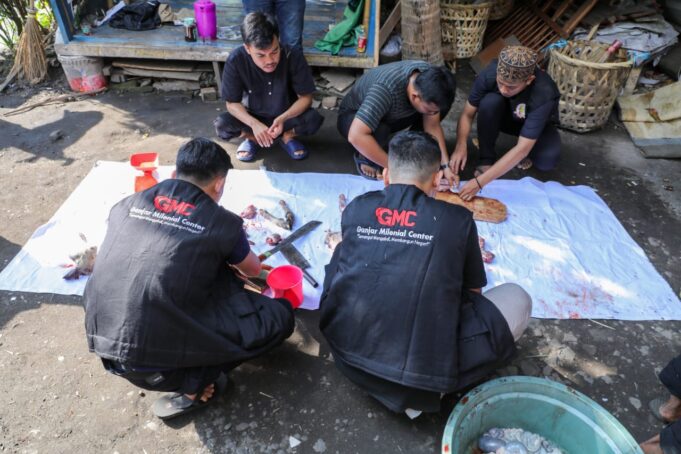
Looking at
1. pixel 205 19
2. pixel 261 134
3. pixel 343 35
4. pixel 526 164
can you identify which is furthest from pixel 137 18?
pixel 526 164

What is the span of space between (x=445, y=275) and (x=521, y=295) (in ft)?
→ 2.03

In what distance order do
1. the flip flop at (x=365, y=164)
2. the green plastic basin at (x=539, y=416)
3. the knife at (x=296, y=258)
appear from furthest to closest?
the flip flop at (x=365, y=164)
the knife at (x=296, y=258)
the green plastic basin at (x=539, y=416)

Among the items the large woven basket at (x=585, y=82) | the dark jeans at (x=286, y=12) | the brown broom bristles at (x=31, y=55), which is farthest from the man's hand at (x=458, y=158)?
the brown broom bristles at (x=31, y=55)

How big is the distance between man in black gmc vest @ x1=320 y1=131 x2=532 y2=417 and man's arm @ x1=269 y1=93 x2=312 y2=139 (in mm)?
1864

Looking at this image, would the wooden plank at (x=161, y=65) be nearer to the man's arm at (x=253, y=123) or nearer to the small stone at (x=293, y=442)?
the man's arm at (x=253, y=123)

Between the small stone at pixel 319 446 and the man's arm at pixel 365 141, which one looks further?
the man's arm at pixel 365 141

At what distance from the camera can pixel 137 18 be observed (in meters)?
5.24

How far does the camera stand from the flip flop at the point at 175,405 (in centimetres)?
224

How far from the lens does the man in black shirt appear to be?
3.68 metres

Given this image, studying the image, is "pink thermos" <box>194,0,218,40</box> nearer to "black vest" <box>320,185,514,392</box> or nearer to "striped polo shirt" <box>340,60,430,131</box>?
"striped polo shirt" <box>340,60,430,131</box>

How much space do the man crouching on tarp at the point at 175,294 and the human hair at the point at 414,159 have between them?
0.82 m

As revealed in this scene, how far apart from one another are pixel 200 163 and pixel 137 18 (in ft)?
13.6

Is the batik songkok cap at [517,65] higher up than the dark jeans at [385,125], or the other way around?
the batik songkok cap at [517,65]

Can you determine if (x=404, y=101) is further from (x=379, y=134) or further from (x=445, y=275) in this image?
(x=445, y=275)
